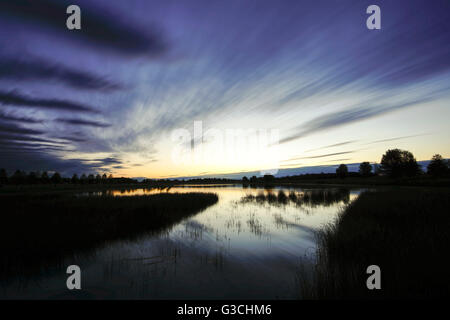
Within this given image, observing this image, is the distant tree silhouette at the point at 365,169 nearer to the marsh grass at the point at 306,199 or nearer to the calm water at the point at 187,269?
the marsh grass at the point at 306,199

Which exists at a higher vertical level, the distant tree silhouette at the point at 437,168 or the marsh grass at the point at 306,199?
the distant tree silhouette at the point at 437,168

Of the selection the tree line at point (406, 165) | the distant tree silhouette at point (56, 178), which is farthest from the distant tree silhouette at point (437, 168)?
the distant tree silhouette at point (56, 178)

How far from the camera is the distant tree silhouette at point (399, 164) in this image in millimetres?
83919

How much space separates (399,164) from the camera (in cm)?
8694

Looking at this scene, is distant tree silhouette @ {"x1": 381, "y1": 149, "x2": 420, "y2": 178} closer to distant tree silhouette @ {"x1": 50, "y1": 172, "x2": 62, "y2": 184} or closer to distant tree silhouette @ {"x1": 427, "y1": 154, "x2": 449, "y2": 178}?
distant tree silhouette @ {"x1": 427, "y1": 154, "x2": 449, "y2": 178}

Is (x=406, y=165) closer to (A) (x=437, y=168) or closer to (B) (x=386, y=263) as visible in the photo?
(A) (x=437, y=168)

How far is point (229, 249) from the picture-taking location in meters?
12.3

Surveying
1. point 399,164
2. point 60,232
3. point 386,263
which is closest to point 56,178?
point 60,232

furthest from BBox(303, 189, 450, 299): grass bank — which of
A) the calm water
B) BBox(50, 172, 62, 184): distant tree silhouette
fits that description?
BBox(50, 172, 62, 184): distant tree silhouette
